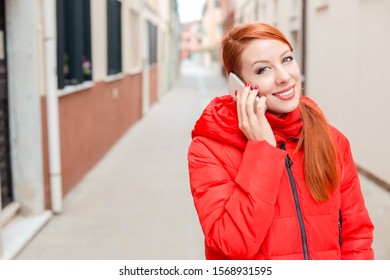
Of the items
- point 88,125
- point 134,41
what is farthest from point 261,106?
point 134,41

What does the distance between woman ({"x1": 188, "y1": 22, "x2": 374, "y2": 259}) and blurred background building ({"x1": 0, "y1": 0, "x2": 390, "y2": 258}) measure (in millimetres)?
3496

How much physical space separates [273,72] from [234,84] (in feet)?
0.35

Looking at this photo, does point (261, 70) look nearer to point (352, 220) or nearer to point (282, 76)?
point (282, 76)

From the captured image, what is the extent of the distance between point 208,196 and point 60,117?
517 centimetres

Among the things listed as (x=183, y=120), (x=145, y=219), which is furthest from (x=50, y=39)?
(x=183, y=120)

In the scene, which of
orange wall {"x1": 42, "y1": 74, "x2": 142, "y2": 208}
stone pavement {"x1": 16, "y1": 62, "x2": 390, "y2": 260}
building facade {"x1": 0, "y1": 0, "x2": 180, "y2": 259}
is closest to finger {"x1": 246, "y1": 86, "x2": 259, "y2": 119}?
stone pavement {"x1": 16, "y1": 62, "x2": 390, "y2": 260}

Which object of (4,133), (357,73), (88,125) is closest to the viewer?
(4,133)

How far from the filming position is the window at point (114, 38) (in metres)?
10.6

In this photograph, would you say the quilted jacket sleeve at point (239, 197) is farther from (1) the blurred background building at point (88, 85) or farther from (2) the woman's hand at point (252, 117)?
(1) the blurred background building at point (88, 85)

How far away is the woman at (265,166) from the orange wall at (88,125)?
4365 mm

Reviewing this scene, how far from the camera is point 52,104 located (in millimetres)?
5793

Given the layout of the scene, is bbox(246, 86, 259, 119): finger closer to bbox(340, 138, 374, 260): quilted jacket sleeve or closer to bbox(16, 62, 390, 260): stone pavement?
bbox(340, 138, 374, 260): quilted jacket sleeve

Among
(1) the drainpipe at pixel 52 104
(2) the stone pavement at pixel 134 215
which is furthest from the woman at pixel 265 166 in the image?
(1) the drainpipe at pixel 52 104

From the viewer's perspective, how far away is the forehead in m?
1.58
